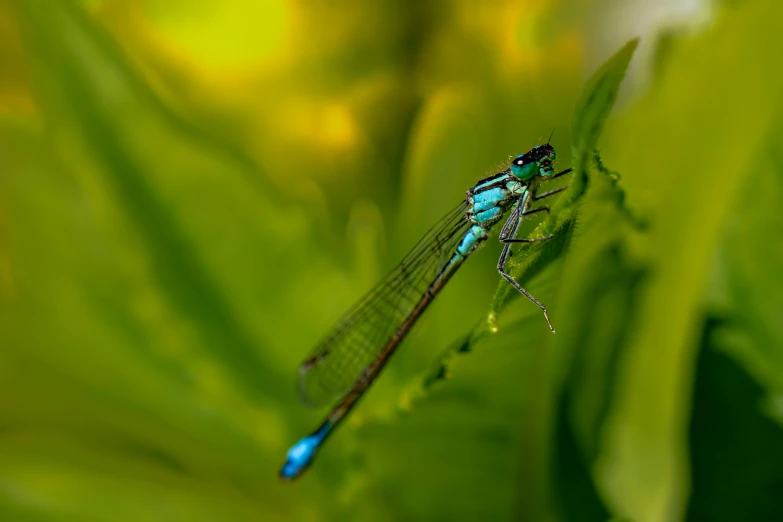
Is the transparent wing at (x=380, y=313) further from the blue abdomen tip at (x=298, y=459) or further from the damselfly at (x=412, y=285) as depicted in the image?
the blue abdomen tip at (x=298, y=459)

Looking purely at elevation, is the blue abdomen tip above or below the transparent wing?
below

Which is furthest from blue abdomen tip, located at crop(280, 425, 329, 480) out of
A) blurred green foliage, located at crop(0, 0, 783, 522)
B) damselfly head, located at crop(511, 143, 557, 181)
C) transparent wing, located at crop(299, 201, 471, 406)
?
damselfly head, located at crop(511, 143, 557, 181)

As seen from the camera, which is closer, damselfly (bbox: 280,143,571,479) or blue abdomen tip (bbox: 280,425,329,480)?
blue abdomen tip (bbox: 280,425,329,480)

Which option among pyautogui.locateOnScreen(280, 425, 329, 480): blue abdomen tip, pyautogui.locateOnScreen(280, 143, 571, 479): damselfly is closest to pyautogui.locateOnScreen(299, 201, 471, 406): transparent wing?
pyautogui.locateOnScreen(280, 143, 571, 479): damselfly

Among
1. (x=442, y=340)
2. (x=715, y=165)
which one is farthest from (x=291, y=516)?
(x=715, y=165)

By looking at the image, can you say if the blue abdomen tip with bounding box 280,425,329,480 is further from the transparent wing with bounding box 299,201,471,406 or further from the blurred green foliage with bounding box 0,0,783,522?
the transparent wing with bounding box 299,201,471,406

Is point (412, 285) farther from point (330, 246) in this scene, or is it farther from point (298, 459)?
point (298, 459)

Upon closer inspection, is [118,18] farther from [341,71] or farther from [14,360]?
[14,360]

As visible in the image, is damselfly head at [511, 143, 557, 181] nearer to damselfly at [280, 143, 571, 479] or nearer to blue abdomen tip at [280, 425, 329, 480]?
damselfly at [280, 143, 571, 479]
